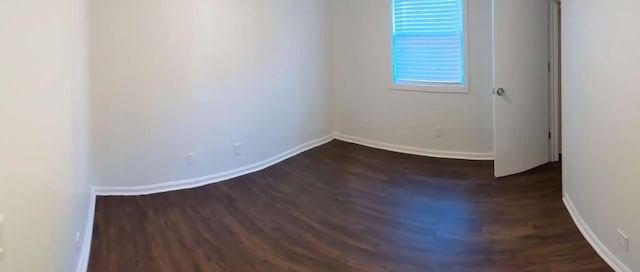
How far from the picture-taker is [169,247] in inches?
152

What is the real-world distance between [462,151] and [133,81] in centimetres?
348

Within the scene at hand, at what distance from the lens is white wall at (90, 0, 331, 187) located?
4.82 m

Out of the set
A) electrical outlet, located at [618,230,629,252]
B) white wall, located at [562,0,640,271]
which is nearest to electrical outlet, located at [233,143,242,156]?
white wall, located at [562,0,640,271]

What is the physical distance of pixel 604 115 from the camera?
3.39 m

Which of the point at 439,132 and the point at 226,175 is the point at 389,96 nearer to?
the point at 439,132

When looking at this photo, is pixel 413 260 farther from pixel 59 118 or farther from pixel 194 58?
pixel 194 58

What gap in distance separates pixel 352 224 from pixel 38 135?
253cm

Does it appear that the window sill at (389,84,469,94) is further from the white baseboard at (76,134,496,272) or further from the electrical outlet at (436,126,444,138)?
the white baseboard at (76,134,496,272)

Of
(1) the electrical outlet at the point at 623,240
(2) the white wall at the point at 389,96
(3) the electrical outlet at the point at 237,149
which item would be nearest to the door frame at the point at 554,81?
(2) the white wall at the point at 389,96

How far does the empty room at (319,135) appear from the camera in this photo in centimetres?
287

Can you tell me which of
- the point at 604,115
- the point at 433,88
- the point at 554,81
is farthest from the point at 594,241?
the point at 433,88

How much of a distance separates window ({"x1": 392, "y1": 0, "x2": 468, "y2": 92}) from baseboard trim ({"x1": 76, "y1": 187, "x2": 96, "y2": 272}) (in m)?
3.49

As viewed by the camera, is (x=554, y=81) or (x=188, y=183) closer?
(x=188, y=183)

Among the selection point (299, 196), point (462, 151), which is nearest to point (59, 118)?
point (299, 196)
